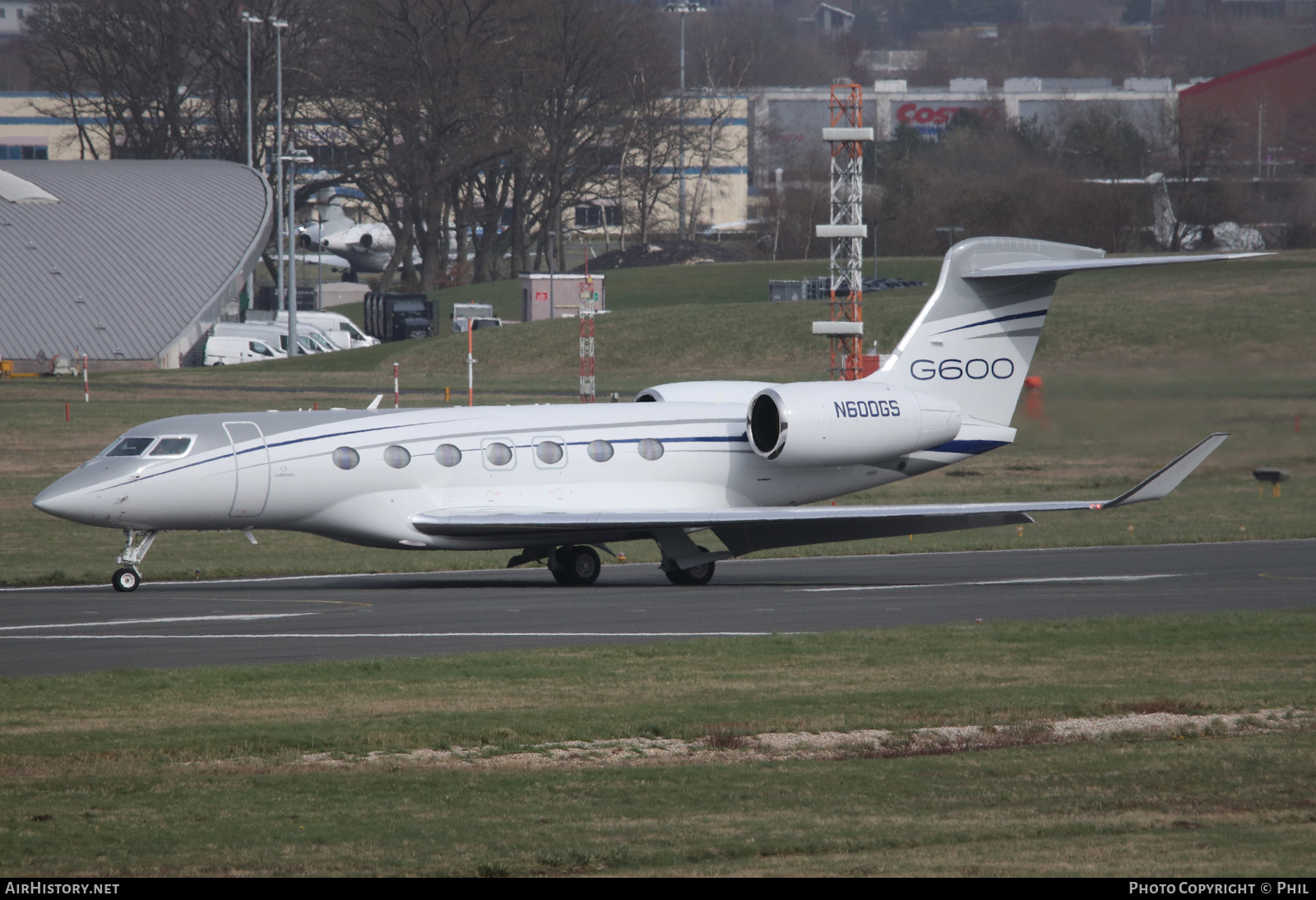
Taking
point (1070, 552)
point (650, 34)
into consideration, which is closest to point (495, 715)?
point (1070, 552)

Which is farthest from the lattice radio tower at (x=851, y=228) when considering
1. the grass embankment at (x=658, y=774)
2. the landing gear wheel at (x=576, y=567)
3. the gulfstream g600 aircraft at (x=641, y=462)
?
the grass embankment at (x=658, y=774)

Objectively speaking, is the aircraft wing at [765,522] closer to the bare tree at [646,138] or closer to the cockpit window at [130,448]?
the cockpit window at [130,448]

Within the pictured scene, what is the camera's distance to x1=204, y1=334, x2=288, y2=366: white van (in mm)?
81125

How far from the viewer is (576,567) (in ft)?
90.2

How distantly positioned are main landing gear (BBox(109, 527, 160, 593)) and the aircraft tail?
12926mm

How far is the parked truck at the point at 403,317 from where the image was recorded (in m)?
95.8

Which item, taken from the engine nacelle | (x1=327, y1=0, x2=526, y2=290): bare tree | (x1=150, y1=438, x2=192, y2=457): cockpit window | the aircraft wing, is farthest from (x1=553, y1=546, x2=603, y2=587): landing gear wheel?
(x1=327, y1=0, x2=526, y2=290): bare tree

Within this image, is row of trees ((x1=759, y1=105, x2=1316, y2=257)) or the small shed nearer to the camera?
row of trees ((x1=759, y1=105, x2=1316, y2=257))

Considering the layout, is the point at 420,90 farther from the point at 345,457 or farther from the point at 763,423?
the point at 345,457

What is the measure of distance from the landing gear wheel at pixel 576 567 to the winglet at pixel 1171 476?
27.8 feet

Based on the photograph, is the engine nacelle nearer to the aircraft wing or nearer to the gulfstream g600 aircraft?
the gulfstream g600 aircraft

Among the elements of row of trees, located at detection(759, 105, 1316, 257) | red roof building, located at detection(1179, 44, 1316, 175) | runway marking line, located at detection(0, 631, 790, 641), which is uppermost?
red roof building, located at detection(1179, 44, 1316, 175)
